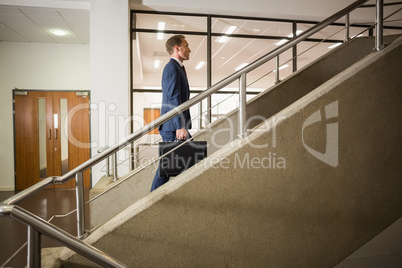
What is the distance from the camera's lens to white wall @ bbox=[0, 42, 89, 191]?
22.4 ft

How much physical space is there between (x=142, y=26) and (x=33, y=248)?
5162 millimetres

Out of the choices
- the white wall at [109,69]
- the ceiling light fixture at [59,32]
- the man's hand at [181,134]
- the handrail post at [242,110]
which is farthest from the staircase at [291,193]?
the ceiling light fixture at [59,32]

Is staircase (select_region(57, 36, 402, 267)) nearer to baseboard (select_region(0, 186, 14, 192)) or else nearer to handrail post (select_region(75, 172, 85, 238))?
handrail post (select_region(75, 172, 85, 238))

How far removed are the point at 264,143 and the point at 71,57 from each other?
6676 millimetres

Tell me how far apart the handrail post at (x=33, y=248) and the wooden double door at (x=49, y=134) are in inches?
240

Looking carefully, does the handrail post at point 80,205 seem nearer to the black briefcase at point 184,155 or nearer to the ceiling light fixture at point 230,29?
the black briefcase at point 184,155

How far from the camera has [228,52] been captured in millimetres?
7176

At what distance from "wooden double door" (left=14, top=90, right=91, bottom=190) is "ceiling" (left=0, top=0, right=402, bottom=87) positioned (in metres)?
1.48

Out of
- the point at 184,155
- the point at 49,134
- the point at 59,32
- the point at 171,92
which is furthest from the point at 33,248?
the point at 49,134

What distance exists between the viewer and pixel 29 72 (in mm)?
6934

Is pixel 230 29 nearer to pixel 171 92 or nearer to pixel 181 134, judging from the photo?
pixel 171 92

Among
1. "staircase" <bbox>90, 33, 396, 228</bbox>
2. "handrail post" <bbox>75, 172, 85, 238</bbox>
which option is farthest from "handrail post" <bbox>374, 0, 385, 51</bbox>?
"handrail post" <bbox>75, 172, 85, 238</bbox>

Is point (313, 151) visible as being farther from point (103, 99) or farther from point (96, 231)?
point (103, 99)

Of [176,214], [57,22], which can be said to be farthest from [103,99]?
[176,214]
